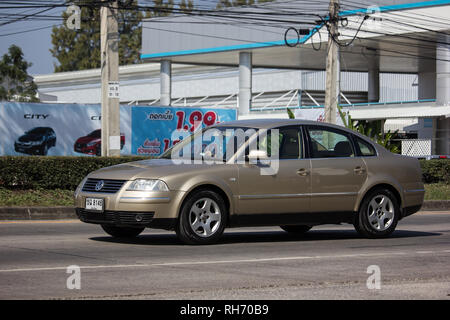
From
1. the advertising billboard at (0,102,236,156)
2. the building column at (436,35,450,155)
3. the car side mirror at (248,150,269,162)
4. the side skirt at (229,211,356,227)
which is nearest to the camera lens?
the car side mirror at (248,150,269,162)

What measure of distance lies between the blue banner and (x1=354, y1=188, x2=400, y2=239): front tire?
1947 centimetres

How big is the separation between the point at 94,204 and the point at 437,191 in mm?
14350

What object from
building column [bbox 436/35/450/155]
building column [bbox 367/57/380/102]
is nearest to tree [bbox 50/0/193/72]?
building column [bbox 367/57/380/102]

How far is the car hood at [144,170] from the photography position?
10.0 metres

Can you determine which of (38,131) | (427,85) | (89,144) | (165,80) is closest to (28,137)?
(38,131)

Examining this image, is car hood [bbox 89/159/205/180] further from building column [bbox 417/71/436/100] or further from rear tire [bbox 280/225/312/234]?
building column [bbox 417/71/436/100]

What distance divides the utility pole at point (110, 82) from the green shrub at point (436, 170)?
9490 mm

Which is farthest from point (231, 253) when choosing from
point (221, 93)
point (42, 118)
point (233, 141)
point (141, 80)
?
point (141, 80)

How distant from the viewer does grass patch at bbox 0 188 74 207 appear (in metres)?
16.5

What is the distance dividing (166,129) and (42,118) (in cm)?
497

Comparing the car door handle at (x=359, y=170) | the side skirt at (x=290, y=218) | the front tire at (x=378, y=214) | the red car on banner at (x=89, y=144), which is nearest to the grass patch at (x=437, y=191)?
the front tire at (x=378, y=214)

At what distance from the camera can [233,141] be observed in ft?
35.8

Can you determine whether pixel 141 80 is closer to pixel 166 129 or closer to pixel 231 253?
pixel 166 129

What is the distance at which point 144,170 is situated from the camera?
33.1 ft
